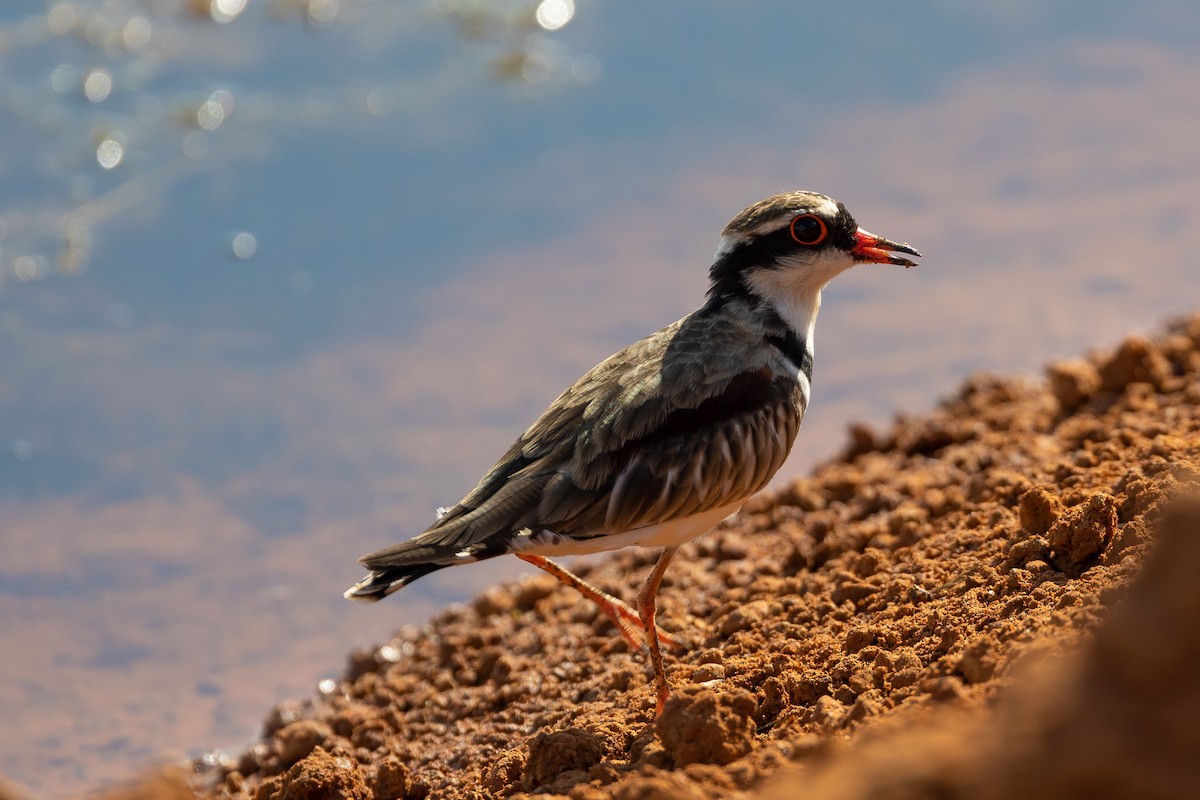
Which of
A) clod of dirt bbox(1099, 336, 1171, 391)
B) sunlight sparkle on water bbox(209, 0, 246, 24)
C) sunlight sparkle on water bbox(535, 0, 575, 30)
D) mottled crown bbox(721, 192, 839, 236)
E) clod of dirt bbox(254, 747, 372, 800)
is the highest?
sunlight sparkle on water bbox(209, 0, 246, 24)

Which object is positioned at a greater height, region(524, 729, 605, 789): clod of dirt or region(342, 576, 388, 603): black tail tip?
region(342, 576, 388, 603): black tail tip

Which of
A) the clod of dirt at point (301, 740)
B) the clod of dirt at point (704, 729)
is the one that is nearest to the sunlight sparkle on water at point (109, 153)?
the clod of dirt at point (301, 740)

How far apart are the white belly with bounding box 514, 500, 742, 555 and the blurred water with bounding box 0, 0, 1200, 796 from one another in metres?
3.00

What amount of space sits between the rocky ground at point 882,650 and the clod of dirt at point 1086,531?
A: 12mm

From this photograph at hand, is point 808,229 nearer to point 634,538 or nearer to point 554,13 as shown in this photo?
point 634,538

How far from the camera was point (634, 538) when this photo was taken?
5785mm

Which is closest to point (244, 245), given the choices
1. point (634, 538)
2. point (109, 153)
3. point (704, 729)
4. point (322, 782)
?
point (109, 153)

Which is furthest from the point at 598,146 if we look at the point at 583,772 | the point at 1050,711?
the point at 1050,711

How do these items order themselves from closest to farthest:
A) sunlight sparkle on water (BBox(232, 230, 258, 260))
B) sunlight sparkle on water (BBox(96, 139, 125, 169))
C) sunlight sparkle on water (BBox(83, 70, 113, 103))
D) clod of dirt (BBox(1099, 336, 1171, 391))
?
clod of dirt (BBox(1099, 336, 1171, 391)) < sunlight sparkle on water (BBox(232, 230, 258, 260)) < sunlight sparkle on water (BBox(96, 139, 125, 169)) < sunlight sparkle on water (BBox(83, 70, 113, 103))

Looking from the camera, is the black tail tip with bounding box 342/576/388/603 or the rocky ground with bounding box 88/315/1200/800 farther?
the black tail tip with bounding box 342/576/388/603

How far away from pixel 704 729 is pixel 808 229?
2777 mm

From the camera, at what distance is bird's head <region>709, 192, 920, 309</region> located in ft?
21.1

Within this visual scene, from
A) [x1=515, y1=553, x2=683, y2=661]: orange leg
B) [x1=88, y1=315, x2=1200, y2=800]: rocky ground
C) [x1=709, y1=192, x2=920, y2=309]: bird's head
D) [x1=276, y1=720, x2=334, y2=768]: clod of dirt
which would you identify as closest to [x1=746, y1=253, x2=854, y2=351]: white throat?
[x1=709, y1=192, x2=920, y2=309]: bird's head

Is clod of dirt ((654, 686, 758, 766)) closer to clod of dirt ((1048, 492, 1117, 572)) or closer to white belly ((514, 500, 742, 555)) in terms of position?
white belly ((514, 500, 742, 555))
